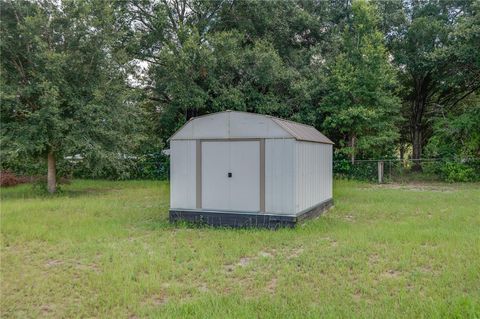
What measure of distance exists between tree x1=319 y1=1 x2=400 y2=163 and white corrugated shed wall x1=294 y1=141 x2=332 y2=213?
18.4ft

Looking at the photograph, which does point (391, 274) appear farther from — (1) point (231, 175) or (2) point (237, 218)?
(1) point (231, 175)

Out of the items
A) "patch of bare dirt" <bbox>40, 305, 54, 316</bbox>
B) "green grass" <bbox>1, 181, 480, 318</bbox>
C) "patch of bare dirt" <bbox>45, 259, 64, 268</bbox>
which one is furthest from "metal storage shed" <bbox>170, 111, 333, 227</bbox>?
"patch of bare dirt" <bbox>40, 305, 54, 316</bbox>

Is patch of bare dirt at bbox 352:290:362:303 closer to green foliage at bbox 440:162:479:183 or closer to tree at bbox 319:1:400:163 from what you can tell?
tree at bbox 319:1:400:163

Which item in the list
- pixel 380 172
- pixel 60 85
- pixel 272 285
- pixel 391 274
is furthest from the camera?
pixel 380 172

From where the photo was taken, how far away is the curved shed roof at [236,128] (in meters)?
6.07

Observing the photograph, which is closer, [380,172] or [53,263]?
[53,263]

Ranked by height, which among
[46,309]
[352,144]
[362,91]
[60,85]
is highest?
[362,91]

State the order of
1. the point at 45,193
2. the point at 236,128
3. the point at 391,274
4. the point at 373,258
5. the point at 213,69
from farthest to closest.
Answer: the point at 213,69, the point at 45,193, the point at 236,128, the point at 373,258, the point at 391,274

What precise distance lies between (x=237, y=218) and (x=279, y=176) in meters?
0.96

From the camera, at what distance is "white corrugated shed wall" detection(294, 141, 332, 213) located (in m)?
6.09

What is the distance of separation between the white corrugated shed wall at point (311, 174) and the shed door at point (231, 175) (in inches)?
25.1

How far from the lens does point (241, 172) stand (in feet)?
20.4

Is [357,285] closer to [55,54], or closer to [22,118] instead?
[55,54]

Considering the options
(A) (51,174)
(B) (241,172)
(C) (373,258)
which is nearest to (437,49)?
(B) (241,172)
